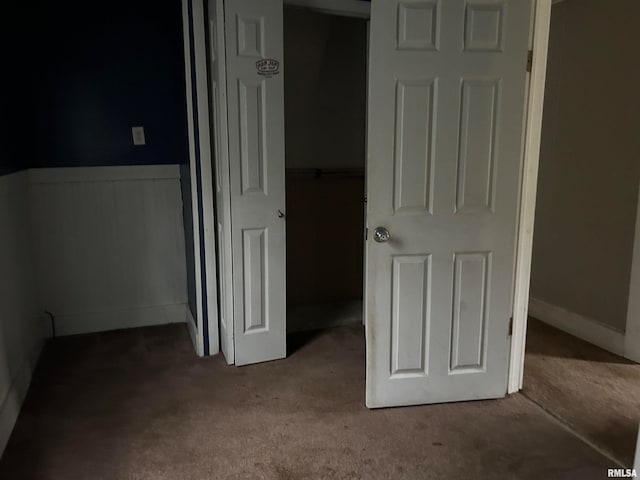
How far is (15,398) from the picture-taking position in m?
2.65

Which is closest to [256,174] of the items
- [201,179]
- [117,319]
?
[201,179]

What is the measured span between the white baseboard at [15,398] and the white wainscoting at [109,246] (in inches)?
24.0

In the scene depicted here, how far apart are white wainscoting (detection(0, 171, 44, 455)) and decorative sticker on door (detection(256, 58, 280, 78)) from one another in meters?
1.45

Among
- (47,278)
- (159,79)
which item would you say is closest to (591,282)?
(159,79)

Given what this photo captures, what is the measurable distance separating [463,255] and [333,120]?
6.11 feet

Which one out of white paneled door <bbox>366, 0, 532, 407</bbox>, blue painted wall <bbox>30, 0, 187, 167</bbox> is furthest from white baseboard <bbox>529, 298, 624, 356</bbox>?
blue painted wall <bbox>30, 0, 187, 167</bbox>

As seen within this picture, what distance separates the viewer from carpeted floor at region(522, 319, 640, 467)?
2.50 meters

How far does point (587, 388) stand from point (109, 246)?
3123 mm

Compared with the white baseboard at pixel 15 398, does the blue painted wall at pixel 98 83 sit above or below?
above

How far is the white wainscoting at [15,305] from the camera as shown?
100 inches

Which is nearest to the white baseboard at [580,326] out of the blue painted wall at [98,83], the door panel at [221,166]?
the door panel at [221,166]

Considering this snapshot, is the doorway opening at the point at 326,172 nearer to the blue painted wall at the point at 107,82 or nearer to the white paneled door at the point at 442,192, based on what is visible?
the blue painted wall at the point at 107,82

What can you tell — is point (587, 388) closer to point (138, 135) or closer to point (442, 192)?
point (442, 192)

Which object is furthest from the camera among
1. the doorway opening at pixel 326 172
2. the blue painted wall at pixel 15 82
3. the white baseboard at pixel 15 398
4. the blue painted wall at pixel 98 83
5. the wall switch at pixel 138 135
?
the doorway opening at pixel 326 172
